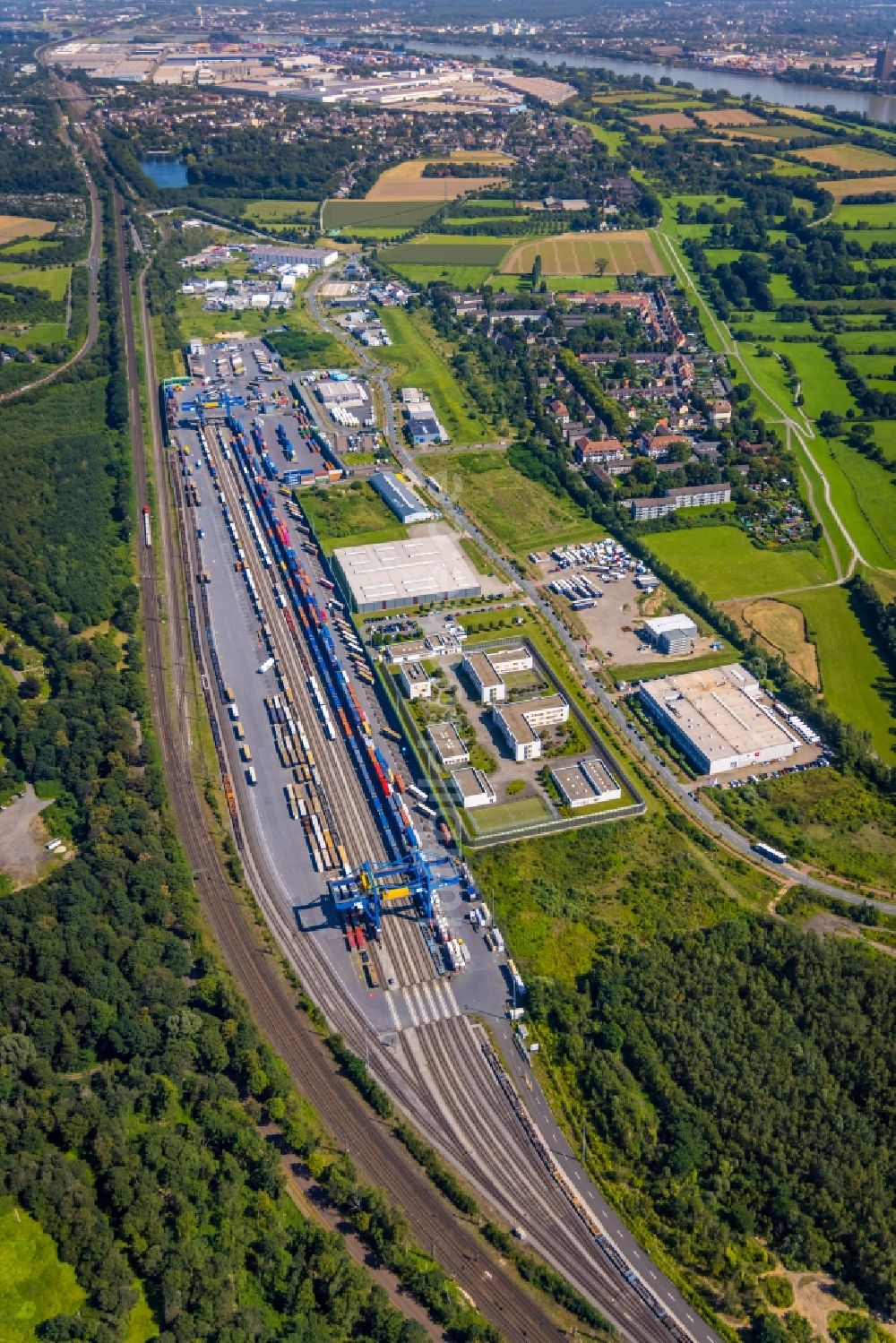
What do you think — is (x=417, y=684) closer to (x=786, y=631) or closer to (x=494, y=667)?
(x=494, y=667)

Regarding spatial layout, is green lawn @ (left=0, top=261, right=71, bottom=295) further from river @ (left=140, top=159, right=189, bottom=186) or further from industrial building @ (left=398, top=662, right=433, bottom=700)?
industrial building @ (left=398, top=662, right=433, bottom=700)

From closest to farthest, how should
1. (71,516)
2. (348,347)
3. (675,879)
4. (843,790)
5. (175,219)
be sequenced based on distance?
(675,879)
(843,790)
(71,516)
(348,347)
(175,219)

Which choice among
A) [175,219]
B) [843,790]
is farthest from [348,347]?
[843,790]

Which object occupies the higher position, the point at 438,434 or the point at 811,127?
the point at 811,127

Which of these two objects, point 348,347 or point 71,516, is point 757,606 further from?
point 348,347

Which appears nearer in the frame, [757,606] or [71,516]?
[757,606]

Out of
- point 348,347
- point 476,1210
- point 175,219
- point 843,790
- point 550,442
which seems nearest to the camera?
point 476,1210

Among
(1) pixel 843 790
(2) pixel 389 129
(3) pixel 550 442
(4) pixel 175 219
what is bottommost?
(1) pixel 843 790
